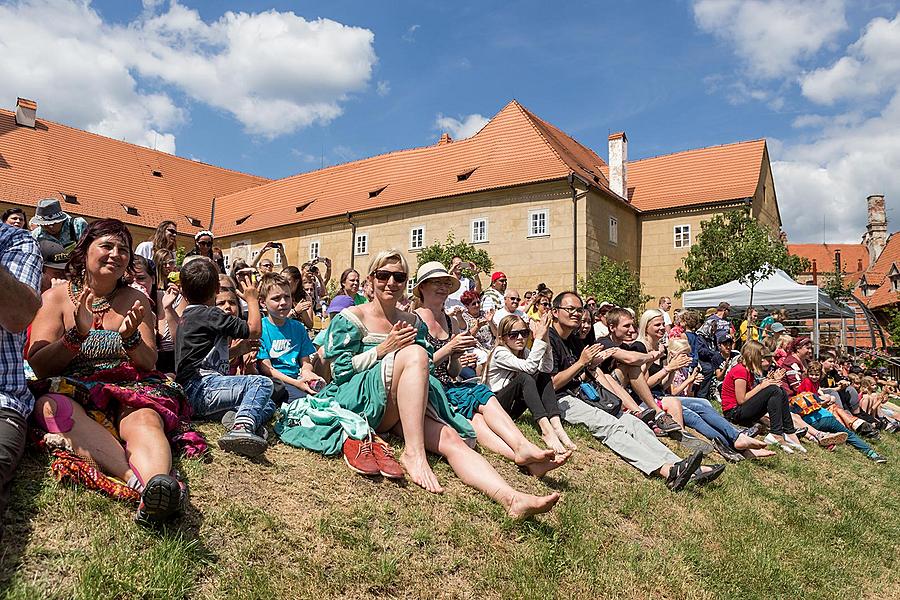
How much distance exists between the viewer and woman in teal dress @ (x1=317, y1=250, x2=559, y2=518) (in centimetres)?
477

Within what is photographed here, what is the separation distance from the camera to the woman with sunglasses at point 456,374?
5.74 meters

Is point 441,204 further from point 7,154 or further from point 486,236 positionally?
point 7,154

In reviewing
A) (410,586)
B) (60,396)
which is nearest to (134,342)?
(60,396)

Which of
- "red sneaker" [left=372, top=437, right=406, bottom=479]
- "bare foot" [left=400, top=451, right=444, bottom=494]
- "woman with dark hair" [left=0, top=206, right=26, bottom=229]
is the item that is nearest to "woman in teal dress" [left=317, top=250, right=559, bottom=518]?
"bare foot" [left=400, top=451, right=444, bottom=494]

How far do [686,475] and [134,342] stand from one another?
4.88m

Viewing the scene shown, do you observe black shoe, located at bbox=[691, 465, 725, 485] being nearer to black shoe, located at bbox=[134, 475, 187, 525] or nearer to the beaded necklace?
black shoe, located at bbox=[134, 475, 187, 525]

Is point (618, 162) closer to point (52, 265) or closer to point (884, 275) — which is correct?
point (52, 265)

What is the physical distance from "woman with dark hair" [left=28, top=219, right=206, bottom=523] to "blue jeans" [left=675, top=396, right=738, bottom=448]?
636 centimetres

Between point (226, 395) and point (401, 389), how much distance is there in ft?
4.56

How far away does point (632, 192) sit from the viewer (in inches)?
1651

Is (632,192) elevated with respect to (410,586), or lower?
elevated

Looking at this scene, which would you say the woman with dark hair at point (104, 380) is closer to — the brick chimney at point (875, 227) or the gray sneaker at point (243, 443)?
the gray sneaker at point (243, 443)

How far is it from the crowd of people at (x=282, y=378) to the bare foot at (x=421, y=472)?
14 mm

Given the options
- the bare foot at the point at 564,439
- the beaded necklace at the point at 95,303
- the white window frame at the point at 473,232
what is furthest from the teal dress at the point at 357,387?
the white window frame at the point at 473,232
